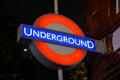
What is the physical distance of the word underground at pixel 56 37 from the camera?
7.96 metres

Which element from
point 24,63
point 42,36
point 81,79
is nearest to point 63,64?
point 42,36

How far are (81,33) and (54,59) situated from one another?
1137 mm

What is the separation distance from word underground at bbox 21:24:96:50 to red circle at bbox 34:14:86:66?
0.36ft

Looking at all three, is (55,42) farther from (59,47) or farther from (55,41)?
(59,47)

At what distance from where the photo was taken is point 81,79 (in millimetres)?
20734

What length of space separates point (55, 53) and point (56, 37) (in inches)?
13.9

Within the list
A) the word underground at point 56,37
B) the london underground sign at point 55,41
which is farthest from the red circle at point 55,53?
the word underground at point 56,37

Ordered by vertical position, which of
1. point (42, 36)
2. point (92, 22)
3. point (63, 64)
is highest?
point (92, 22)

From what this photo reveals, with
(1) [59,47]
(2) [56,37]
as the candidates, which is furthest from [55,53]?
(2) [56,37]

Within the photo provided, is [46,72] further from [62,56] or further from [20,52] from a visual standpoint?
[62,56]

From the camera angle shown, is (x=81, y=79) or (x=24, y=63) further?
(x=24, y=63)

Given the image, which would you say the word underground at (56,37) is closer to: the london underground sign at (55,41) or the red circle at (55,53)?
the london underground sign at (55,41)

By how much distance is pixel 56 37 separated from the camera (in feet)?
26.9

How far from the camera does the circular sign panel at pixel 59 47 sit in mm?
7965
